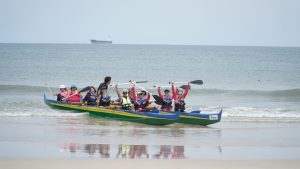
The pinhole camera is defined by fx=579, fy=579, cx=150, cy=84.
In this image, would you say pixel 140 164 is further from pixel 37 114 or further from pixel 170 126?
pixel 37 114

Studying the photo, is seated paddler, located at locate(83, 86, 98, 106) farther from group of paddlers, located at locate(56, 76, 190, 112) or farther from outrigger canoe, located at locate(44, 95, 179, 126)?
outrigger canoe, located at locate(44, 95, 179, 126)

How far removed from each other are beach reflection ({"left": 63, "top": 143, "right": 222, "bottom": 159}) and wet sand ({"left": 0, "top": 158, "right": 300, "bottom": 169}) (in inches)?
24.7

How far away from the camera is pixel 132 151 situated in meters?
13.8

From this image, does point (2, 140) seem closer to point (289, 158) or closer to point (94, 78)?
point (289, 158)

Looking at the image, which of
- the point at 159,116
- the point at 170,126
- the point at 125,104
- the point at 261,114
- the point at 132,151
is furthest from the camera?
the point at 261,114

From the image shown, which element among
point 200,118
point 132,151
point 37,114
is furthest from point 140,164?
point 37,114

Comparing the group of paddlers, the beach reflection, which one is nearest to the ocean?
the beach reflection

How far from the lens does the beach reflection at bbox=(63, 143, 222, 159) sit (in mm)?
13161

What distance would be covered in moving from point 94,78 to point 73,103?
2141 cm

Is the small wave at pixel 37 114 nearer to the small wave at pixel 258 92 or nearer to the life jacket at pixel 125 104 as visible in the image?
the life jacket at pixel 125 104

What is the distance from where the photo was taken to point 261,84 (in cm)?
4194

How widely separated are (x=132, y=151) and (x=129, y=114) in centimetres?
669

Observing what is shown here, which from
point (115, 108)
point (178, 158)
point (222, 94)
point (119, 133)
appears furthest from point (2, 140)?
point (222, 94)

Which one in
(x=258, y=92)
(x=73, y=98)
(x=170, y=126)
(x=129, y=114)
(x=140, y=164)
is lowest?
(x=140, y=164)
